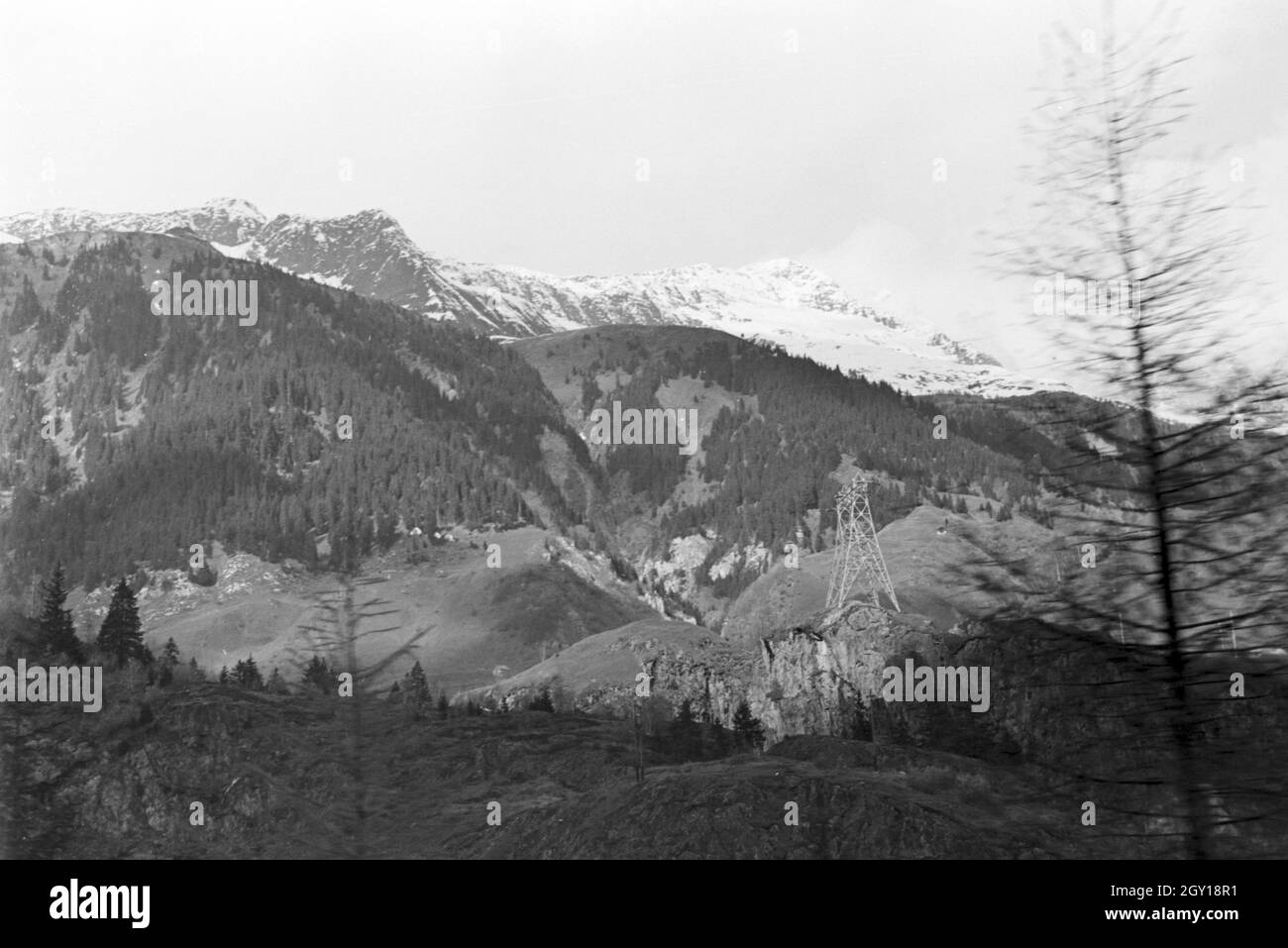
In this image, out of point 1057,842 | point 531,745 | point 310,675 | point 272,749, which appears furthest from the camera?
point 310,675

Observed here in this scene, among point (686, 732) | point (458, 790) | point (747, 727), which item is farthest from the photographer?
point (747, 727)

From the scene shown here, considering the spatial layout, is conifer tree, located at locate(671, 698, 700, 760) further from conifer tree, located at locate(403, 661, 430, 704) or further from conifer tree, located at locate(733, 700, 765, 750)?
conifer tree, located at locate(403, 661, 430, 704)

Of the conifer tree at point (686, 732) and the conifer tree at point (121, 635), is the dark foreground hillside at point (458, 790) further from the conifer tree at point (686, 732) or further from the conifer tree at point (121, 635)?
the conifer tree at point (121, 635)

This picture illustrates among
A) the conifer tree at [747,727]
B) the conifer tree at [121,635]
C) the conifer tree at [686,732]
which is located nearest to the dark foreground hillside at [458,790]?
the conifer tree at [686,732]

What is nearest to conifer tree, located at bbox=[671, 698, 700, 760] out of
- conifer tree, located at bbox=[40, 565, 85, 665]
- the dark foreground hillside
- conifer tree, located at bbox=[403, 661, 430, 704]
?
the dark foreground hillside

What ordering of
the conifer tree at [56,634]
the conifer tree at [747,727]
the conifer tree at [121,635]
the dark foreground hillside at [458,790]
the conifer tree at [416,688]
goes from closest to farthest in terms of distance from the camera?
the dark foreground hillside at [458,790]
the conifer tree at [56,634]
the conifer tree at [747,727]
the conifer tree at [416,688]
the conifer tree at [121,635]

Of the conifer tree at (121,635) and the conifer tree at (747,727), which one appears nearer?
the conifer tree at (747,727)


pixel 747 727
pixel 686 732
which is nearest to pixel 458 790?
pixel 686 732

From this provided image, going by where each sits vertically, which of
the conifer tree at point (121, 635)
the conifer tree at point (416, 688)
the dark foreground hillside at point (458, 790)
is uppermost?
the conifer tree at point (121, 635)

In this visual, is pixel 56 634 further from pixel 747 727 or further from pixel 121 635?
pixel 747 727

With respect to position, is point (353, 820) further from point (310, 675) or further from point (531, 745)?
point (310, 675)
